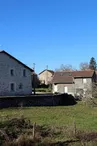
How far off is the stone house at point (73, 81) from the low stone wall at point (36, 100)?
22.1m

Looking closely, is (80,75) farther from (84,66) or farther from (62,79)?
(84,66)

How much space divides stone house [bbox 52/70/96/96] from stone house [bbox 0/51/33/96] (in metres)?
16.6

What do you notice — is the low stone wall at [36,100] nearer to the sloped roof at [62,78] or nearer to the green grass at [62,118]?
the green grass at [62,118]

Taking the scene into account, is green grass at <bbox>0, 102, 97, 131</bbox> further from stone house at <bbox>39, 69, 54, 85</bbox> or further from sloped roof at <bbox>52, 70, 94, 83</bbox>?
stone house at <bbox>39, 69, 54, 85</bbox>

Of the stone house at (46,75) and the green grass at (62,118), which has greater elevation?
the stone house at (46,75)

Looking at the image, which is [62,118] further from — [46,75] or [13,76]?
[46,75]

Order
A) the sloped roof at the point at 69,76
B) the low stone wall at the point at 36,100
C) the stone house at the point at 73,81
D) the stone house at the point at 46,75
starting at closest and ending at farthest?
1. the low stone wall at the point at 36,100
2. the stone house at the point at 73,81
3. the sloped roof at the point at 69,76
4. the stone house at the point at 46,75

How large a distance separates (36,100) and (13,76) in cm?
1639

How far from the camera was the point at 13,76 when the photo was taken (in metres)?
67.7

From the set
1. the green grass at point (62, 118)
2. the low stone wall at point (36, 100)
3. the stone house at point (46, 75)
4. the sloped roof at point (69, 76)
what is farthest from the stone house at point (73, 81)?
the stone house at point (46, 75)

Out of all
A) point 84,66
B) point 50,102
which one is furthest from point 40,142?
point 84,66

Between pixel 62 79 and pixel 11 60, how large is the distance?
78.0ft

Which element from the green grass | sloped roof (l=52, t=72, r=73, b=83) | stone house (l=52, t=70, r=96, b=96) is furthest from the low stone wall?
sloped roof (l=52, t=72, r=73, b=83)

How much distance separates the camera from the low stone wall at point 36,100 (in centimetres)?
4760
